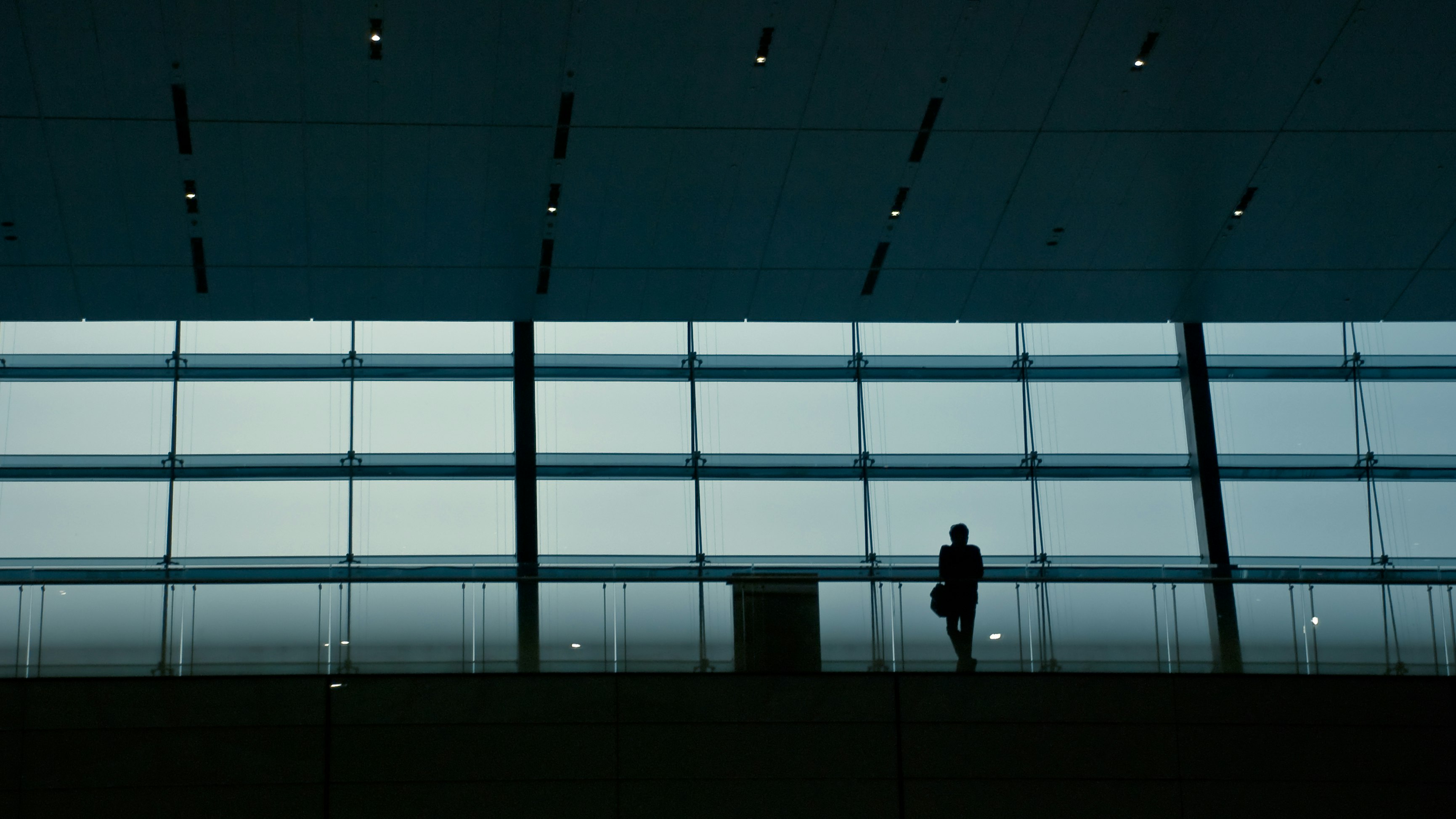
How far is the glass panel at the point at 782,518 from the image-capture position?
24125mm

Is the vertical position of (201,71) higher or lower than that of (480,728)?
higher

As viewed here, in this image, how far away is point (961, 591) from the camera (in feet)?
45.8

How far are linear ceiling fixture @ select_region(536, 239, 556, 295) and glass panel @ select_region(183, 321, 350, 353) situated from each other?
18.1ft

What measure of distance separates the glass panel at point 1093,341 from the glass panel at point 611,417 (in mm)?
5996

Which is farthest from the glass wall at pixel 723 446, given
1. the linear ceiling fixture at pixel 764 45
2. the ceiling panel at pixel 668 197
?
the linear ceiling fixture at pixel 764 45

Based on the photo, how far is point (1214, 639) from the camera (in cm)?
Result: 1433

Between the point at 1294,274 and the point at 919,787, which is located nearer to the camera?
the point at 919,787

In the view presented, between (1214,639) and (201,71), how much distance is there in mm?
11626

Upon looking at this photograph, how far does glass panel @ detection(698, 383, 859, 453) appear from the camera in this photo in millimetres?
24266

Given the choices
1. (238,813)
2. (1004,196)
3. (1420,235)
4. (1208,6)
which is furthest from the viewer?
(1420,235)

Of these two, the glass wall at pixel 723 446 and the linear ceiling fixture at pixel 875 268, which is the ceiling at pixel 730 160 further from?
the glass wall at pixel 723 446

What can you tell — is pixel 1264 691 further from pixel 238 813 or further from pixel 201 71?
pixel 201 71

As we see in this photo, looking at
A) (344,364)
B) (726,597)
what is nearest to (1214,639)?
(726,597)

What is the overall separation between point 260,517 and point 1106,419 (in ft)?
45.1
